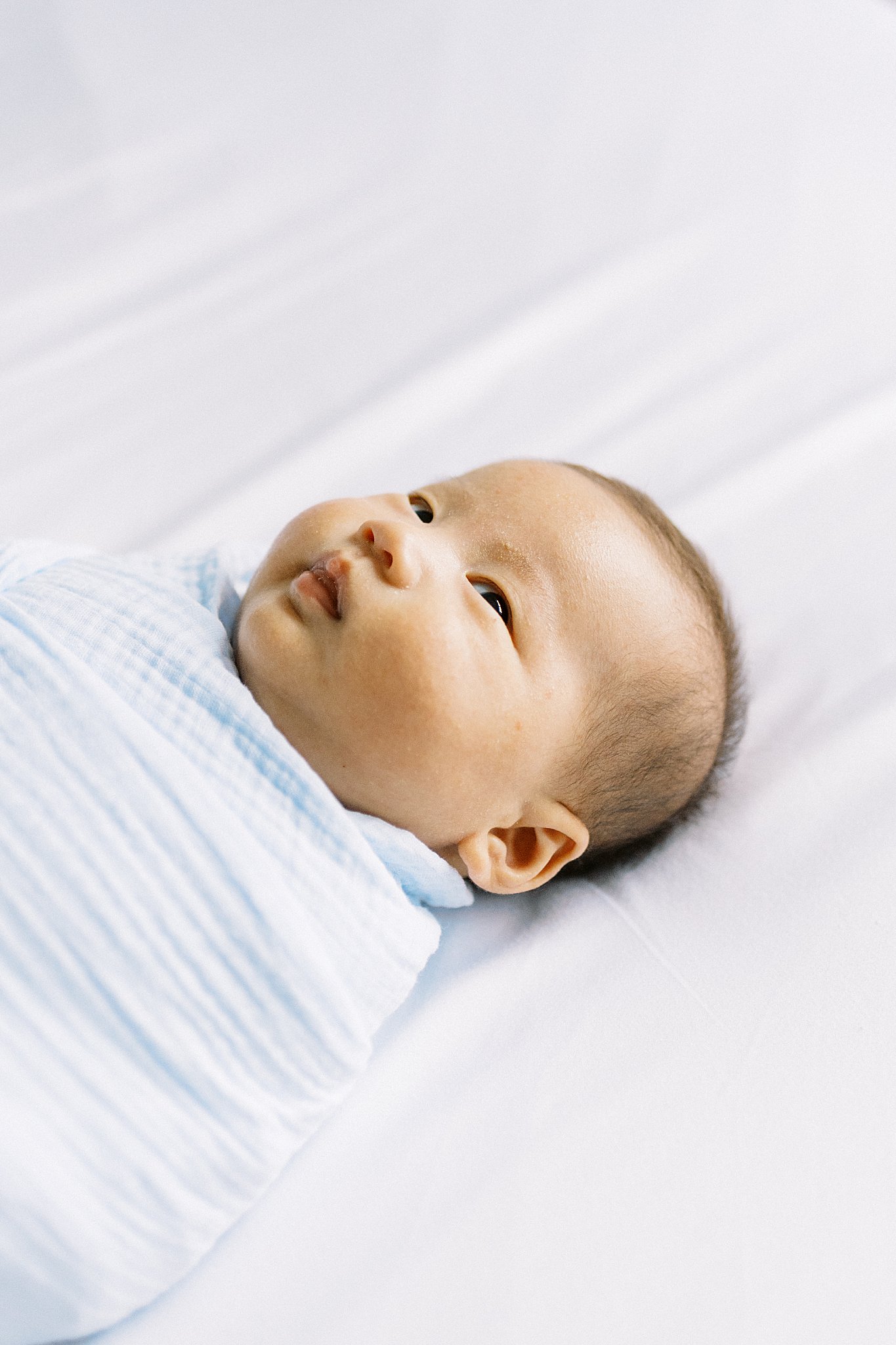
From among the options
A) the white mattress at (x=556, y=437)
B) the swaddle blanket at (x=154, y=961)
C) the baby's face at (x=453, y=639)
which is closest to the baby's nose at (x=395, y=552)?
the baby's face at (x=453, y=639)

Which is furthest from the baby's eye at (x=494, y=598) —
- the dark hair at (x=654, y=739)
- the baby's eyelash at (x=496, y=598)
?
the dark hair at (x=654, y=739)

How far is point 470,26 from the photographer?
1890mm

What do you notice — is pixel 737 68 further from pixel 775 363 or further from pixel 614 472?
pixel 614 472

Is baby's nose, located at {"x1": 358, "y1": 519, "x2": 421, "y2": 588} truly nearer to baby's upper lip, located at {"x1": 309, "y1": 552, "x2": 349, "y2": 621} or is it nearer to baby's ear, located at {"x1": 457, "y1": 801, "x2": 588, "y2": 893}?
baby's upper lip, located at {"x1": 309, "y1": 552, "x2": 349, "y2": 621}

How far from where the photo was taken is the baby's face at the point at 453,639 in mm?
866

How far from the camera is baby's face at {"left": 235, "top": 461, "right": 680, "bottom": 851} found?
0.87m

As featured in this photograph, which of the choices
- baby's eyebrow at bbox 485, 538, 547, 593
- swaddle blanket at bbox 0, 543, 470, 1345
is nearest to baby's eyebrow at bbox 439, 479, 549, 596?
baby's eyebrow at bbox 485, 538, 547, 593

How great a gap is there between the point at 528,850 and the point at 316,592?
280mm

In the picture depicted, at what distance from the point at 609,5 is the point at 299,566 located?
147 cm

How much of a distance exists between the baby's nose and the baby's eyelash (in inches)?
2.3

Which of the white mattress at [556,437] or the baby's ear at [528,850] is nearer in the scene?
the white mattress at [556,437]

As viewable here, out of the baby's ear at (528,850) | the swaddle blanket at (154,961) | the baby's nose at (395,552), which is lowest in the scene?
the baby's ear at (528,850)

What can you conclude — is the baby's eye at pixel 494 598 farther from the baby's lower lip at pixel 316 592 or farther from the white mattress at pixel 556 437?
the white mattress at pixel 556 437

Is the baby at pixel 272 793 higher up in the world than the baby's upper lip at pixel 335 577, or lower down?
lower down
